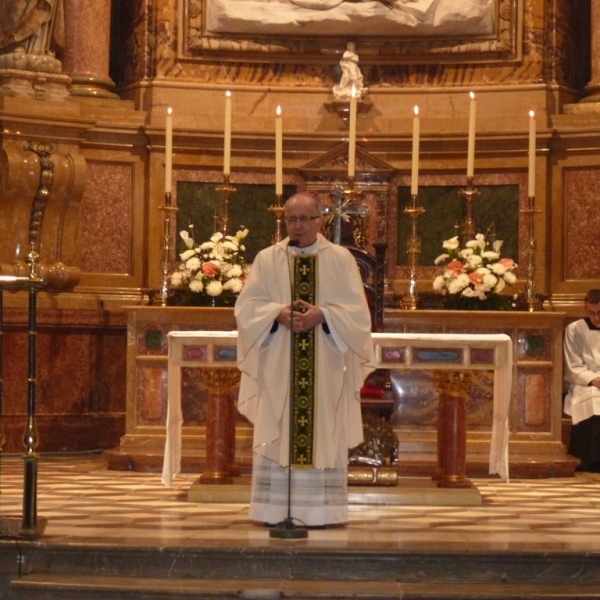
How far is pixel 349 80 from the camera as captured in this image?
12.1m

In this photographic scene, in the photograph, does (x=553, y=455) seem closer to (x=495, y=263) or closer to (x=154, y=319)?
(x=495, y=263)

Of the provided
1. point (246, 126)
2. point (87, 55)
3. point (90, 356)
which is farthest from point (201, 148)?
point (90, 356)

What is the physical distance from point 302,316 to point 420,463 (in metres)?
2.95

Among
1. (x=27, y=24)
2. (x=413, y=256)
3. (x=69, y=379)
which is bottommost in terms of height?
(x=69, y=379)

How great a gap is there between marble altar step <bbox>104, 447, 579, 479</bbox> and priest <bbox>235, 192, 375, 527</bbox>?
235cm

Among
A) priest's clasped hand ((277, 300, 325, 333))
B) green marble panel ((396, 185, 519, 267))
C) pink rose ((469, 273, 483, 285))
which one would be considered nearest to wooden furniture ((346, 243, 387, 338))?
pink rose ((469, 273, 483, 285))

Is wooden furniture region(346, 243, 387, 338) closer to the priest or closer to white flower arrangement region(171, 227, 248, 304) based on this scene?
white flower arrangement region(171, 227, 248, 304)

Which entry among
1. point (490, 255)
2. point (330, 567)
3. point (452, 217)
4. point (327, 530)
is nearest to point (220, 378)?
point (327, 530)

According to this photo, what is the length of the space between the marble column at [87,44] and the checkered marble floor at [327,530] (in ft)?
11.4

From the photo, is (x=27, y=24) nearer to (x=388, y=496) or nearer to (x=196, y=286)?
(x=196, y=286)

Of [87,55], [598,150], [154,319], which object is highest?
[87,55]

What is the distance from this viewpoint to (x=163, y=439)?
10578 mm

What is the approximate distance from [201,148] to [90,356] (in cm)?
194

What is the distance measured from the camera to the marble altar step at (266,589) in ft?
21.7
